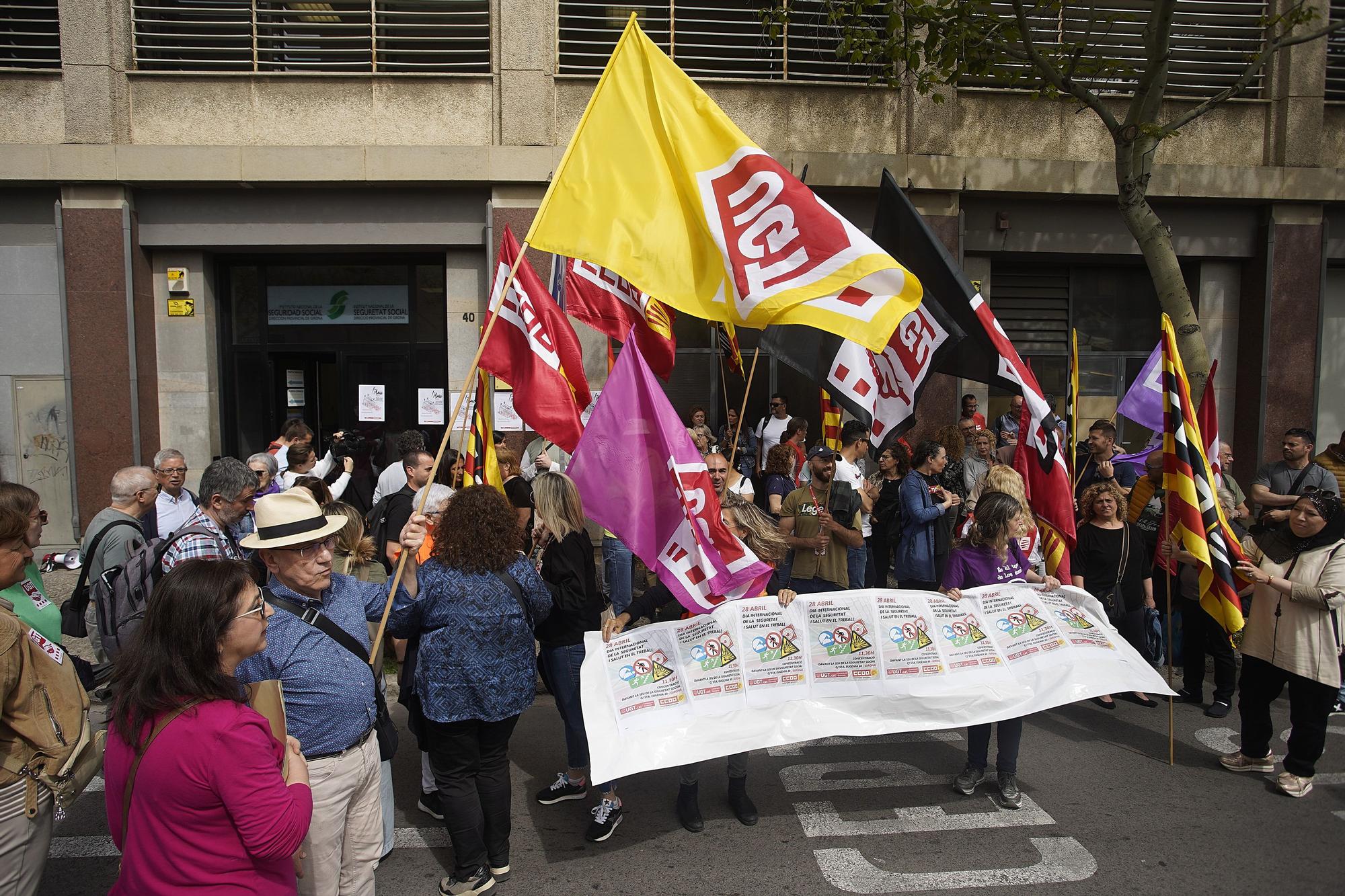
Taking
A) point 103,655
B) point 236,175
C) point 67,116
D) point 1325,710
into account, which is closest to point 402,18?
point 236,175

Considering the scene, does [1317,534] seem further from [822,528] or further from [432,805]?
[432,805]

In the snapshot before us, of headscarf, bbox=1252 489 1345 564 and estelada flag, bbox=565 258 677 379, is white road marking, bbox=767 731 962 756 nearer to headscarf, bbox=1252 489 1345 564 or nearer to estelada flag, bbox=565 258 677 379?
headscarf, bbox=1252 489 1345 564

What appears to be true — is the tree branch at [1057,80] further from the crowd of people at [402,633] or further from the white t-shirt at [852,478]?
the white t-shirt at [852,478]

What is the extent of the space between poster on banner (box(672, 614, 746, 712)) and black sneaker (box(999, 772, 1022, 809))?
1646mm

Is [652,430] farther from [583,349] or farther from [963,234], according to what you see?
[963,234]

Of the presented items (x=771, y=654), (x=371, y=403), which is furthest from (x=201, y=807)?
(x=371, y=403)

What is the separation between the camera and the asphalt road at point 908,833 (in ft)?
12.7

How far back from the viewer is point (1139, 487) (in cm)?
720

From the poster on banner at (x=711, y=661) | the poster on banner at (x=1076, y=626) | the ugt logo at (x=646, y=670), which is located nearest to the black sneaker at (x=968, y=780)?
the poster on banner at (x=1076, y=626)

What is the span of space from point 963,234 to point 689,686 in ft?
31.5

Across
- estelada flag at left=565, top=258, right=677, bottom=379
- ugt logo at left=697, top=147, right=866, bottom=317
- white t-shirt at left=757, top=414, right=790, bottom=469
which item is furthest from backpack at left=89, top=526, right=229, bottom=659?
white t-shirt at left=757, top=414, right=790, bottom=469

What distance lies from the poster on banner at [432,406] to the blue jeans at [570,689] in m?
7.26

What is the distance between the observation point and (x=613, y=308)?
6.45 m

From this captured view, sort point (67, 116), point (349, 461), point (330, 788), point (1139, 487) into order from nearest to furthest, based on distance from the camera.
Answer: point (330, 788)
point (1139, 487)
point (349, 461)
point (67, 116)
